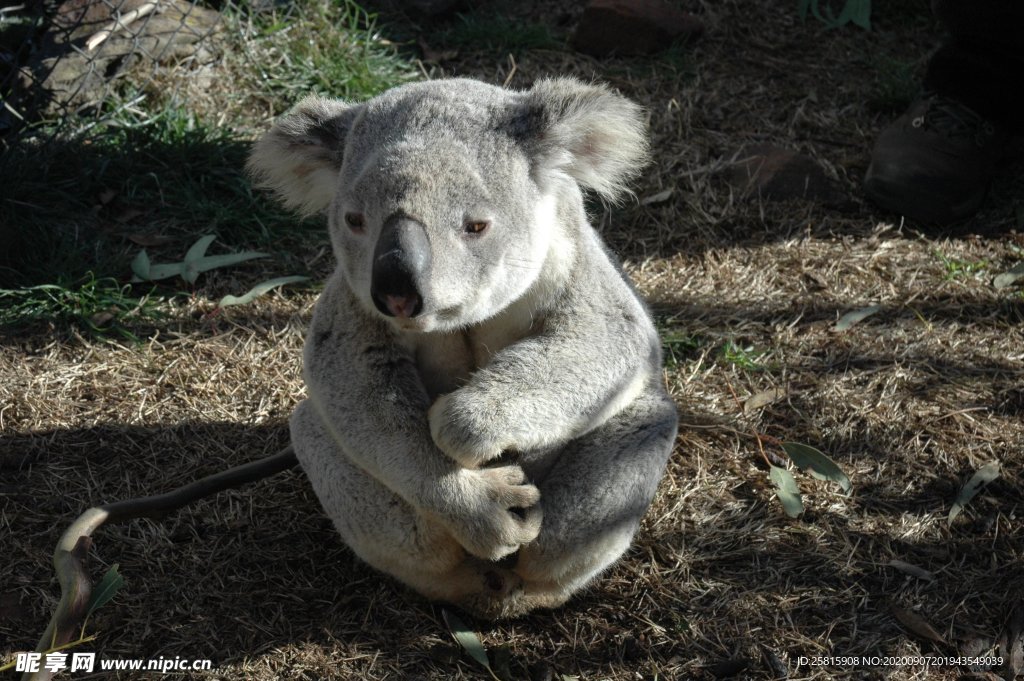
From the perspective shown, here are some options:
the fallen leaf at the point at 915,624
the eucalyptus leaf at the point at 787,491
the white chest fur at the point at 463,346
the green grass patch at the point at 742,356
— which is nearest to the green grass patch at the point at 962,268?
the green grass patch at the point at 742,356

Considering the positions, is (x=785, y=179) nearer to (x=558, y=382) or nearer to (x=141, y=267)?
(x=558, y=382)

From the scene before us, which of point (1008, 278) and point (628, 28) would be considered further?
point (628, 28)

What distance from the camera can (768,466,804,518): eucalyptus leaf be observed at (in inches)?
129

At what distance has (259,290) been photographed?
14.2 feet

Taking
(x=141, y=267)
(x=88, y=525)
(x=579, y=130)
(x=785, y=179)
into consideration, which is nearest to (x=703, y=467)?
(x=579, y=130)

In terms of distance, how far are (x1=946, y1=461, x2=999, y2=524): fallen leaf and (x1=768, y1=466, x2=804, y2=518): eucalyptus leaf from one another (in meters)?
0.49

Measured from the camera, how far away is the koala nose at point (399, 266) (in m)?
2.22

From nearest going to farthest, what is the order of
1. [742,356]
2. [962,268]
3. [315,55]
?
[742,356], [962,268], [315,55]

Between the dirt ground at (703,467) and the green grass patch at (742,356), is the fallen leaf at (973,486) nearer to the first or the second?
the dirt ground at (703,467)

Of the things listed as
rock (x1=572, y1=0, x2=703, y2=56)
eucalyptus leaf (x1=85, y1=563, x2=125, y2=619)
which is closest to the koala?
eucalyptus leaf (x1=85, y1=563, x2=125, y2=619)

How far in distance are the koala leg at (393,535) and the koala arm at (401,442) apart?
9cm

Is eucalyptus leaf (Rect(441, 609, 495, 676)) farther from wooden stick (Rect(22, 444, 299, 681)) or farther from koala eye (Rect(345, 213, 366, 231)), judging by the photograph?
koala eye (Rect(345, 213, 366, 231))

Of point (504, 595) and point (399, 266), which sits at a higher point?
point (399, 266)

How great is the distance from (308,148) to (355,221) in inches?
16.1
